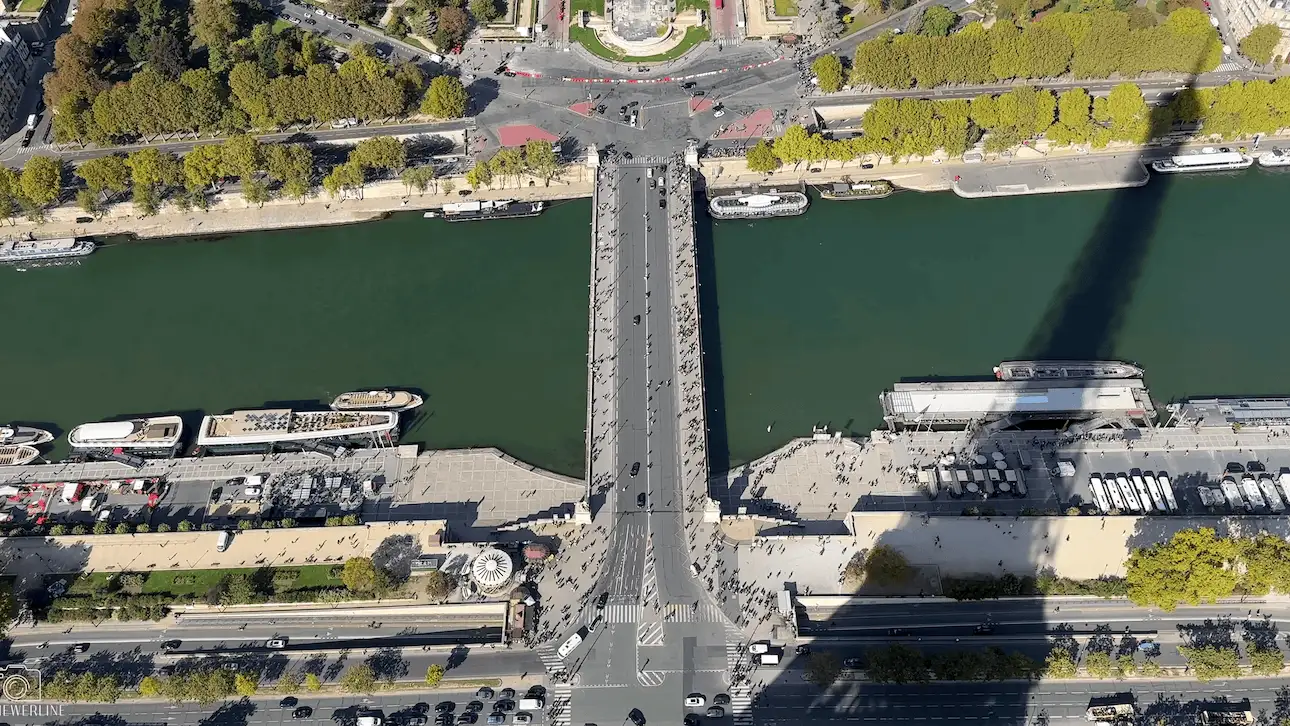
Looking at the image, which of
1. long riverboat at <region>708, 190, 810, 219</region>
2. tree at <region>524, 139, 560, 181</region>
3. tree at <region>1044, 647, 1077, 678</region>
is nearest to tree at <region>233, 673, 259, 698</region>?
tree at <region>524, 139, 560, 181</region>

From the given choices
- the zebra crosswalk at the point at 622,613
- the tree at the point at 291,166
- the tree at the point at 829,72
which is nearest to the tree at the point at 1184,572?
the zebra crosswalk at the point at 622,613

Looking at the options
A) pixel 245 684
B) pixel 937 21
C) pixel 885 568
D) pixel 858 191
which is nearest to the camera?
pixel 245 684

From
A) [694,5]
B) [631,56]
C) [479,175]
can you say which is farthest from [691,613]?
[694,5]

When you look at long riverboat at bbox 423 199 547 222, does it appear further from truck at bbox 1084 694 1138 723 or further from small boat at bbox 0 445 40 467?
truck at bbox 1084 694 1138 723

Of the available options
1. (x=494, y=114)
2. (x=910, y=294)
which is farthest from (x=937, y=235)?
(x=494, y=114)

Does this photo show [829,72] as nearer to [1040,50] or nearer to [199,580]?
[1040,50]

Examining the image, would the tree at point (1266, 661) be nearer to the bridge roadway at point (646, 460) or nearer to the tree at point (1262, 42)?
the bridge roadway at point (646, 460)

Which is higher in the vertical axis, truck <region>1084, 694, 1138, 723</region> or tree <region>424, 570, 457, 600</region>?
tree <region>424, 570, 457, 600</region>
